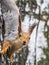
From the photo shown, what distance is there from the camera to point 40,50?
2.35 metres

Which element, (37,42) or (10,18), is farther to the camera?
(37,42)

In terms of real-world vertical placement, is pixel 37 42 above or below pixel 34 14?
below

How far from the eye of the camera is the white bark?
2186 mm

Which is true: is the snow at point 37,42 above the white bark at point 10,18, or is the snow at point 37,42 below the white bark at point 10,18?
below

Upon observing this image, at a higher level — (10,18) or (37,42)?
(10,18)

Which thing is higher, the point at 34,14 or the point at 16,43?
the point at 34,14

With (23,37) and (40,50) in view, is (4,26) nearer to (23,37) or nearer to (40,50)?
(23,37)

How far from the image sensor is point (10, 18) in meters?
2.19

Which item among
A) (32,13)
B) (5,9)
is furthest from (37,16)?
(5,9)

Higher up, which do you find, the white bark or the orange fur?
the white bark

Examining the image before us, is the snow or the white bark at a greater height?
the white bark

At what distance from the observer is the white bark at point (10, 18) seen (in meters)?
2.19

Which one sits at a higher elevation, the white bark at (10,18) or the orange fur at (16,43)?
the white bark at (10,18)

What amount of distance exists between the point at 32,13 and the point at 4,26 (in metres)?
0.16
